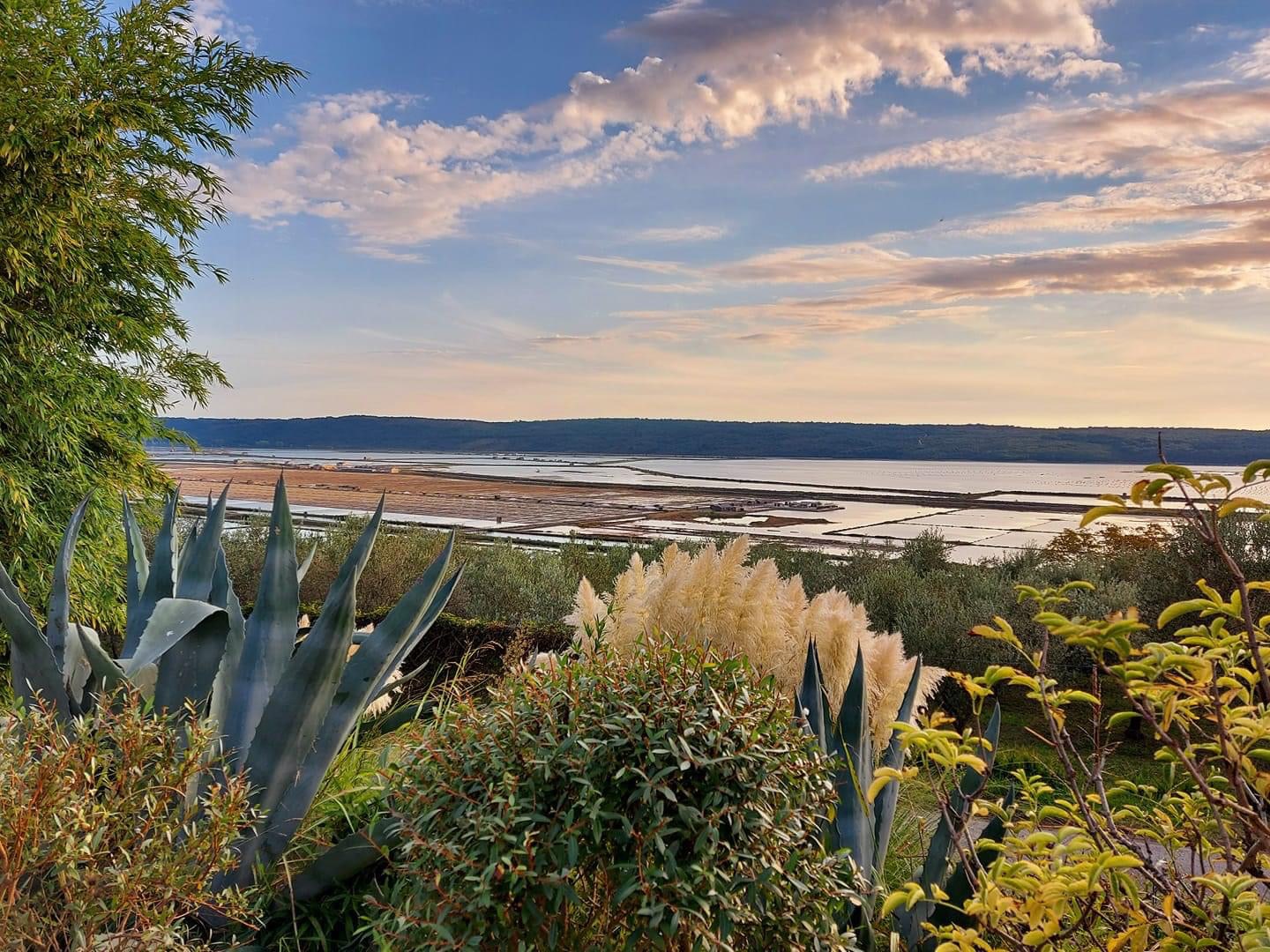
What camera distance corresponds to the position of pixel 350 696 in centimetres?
320

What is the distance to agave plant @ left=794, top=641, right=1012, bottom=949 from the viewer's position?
104 inches

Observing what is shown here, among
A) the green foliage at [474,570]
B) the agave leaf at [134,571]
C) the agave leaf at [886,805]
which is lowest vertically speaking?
the green foliage at [474,570]

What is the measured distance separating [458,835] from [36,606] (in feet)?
24.3

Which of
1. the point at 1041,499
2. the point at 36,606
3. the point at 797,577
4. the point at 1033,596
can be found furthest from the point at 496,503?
the point at 1033,596

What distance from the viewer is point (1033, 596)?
1.59 m

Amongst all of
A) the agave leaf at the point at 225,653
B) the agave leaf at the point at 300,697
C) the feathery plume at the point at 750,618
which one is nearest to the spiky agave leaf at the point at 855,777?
the feathery plume at the point at 750,618

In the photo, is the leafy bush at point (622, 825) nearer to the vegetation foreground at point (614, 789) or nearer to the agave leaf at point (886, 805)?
the vegetation foreground at point (614, 789)

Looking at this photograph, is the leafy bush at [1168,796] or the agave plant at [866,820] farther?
the agave plant at [866,820]

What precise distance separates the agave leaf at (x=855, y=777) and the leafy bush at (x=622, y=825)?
1.53ft

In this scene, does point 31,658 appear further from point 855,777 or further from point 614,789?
point 855,777

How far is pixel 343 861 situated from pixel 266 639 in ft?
2.87

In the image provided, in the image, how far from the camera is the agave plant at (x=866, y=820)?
8.63 feet

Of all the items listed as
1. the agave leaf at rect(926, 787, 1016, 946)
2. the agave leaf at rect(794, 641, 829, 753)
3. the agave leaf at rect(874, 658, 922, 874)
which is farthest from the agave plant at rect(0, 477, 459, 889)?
the agave leaf at rect(926, 787, 1016, 946)

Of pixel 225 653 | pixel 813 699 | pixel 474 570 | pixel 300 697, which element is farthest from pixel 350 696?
pixel 474 570
